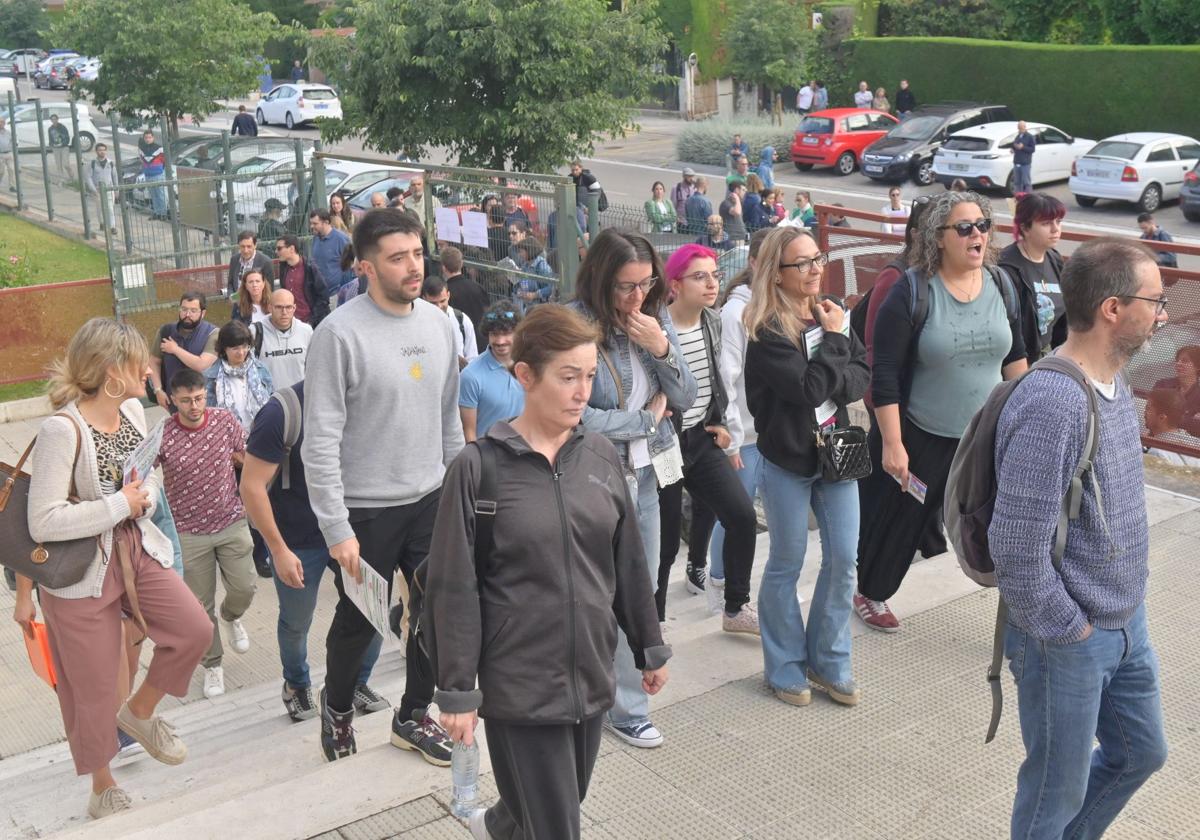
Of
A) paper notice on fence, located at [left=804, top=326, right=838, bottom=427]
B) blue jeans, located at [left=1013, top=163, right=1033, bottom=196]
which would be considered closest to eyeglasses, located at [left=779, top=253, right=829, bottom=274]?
paper notice on fence, located at [left=804, top=326, right=838, bottom=427]

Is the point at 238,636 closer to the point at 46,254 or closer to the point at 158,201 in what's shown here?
the point at 158,201

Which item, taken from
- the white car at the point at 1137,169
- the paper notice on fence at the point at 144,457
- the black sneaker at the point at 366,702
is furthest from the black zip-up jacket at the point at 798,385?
the white car at the point at 1137,169

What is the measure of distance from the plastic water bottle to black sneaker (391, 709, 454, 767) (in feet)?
2.64

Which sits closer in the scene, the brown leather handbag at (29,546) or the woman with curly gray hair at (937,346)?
the brown leather handbag at (29,546)

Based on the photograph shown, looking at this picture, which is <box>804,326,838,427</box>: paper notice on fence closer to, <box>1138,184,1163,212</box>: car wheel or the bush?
<box>1138,184,1163,212</box>: car wheel

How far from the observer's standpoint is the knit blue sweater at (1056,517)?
11.3ft

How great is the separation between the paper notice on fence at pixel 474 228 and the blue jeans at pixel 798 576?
269 inches

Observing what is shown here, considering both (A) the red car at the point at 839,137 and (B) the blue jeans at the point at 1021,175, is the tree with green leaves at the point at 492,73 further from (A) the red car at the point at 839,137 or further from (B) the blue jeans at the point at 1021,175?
(A) the red car at the point at 839,137

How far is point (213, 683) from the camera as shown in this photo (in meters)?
7.20

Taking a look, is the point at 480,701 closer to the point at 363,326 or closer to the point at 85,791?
the point at 363,326

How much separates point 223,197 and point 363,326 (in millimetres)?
11194

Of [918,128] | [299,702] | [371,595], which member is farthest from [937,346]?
[918,128]

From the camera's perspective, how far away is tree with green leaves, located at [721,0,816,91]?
1486 inches

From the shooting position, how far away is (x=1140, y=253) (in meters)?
3.58
